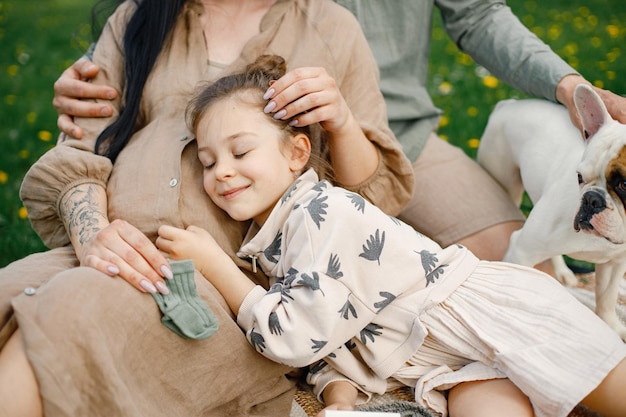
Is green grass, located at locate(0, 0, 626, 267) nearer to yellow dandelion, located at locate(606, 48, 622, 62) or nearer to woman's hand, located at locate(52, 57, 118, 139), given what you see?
yellow dandelion, located at locate(606, 48, 622, 62)

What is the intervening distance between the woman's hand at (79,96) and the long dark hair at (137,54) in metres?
0.05

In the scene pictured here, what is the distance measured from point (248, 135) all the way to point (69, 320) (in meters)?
0.54

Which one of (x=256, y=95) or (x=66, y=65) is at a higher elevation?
(x=256, y=95)

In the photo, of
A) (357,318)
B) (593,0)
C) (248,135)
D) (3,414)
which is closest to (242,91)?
(248,135)

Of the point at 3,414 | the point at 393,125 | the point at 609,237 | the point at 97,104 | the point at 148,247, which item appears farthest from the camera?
the point at 393,125

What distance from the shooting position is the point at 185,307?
1.28m

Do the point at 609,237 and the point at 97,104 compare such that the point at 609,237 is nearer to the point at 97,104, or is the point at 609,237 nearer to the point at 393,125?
the point at 393,125

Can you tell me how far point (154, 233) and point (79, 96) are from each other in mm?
480

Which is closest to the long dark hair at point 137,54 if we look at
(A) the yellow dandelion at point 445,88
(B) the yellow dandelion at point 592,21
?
(A) the yellow dandelion at point 445,88

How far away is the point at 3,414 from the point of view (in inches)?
44.4

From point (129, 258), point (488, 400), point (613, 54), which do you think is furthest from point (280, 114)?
point (613, 54)

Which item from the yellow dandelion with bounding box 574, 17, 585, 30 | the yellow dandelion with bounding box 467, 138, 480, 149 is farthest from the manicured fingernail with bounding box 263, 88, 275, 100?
the yellow dandelion with bounding box 574, 17, 585, 30

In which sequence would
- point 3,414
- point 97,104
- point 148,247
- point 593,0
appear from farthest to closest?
point 593,0 < point 97,104 < point 148,247 < point 3,414

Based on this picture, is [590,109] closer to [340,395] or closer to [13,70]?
[340,395]
